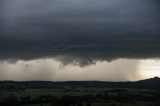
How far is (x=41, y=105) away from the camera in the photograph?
187500mm

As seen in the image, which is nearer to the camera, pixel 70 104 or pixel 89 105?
pixel 89 105

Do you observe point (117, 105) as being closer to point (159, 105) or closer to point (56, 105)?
point (159, 105)

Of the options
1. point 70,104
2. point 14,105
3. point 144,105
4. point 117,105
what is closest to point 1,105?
point 14,105

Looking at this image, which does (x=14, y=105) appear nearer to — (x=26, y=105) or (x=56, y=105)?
(x=26, y=105)

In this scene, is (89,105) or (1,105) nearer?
(89,105)

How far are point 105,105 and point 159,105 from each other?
31.5m

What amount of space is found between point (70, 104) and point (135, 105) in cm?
3875

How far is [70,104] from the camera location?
642 ft

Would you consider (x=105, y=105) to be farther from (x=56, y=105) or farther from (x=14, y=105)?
(x=14, y=105)

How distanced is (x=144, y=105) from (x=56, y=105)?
51808mm

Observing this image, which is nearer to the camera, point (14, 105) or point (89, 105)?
point (89, 105)

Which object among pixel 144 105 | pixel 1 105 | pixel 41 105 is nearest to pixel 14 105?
pixel 1 105

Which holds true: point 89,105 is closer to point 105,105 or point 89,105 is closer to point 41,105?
point 105,105

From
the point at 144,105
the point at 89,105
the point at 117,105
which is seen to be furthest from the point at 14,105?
the point at 144,105
